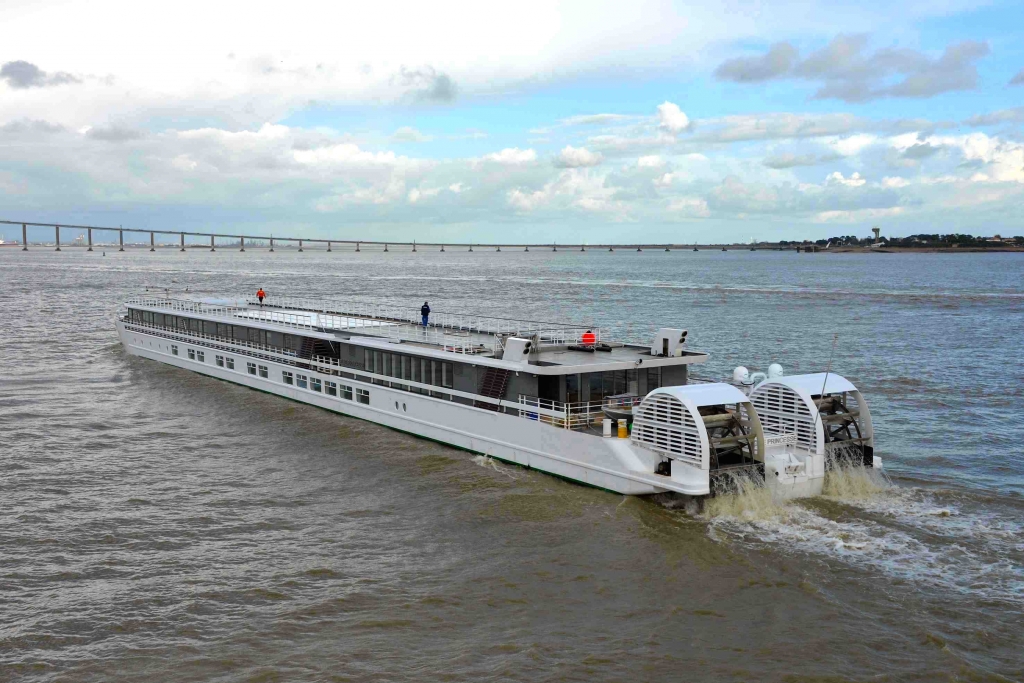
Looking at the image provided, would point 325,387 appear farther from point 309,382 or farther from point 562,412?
point 562,412

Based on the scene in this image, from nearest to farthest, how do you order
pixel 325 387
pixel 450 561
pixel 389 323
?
pixel 450 561
pixel 325 387
pixel 389 323

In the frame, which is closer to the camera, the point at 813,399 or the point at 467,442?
the point at 813,399

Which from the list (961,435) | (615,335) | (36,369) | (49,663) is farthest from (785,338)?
(49,663)

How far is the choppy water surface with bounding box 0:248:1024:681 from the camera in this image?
53.0 ft

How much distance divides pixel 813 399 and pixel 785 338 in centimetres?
3823

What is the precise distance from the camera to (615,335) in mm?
62469

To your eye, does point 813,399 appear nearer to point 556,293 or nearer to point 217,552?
point 217,552

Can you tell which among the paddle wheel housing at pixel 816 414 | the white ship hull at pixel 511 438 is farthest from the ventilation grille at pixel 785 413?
the white ship hull at pixel 511 438

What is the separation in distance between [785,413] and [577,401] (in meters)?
6.50

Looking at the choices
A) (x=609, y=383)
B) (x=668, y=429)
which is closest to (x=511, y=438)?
(x=609, y=383)

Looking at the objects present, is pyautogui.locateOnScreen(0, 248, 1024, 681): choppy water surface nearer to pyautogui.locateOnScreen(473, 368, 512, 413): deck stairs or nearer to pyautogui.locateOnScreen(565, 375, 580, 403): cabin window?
pyautogui.locateOnScreen(473, 368, 512, 413): deck stairs

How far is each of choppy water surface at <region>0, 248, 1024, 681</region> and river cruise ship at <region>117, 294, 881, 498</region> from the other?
964 mm

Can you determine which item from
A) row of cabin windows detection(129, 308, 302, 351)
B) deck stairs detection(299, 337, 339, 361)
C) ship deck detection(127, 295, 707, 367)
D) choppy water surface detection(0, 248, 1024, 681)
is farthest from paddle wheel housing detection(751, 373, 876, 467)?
row of cabin windows detection(129, 308, 302, 351)

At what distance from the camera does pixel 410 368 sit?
108 ft
